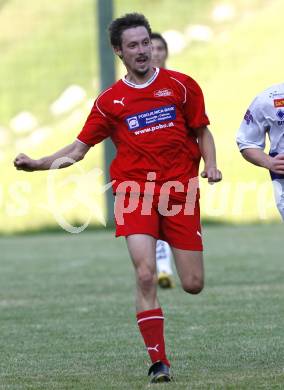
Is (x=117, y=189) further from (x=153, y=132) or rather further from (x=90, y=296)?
(x=90, y=296)

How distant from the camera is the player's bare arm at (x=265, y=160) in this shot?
6.25 meters

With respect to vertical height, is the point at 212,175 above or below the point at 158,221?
above

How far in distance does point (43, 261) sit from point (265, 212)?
701 centimetres

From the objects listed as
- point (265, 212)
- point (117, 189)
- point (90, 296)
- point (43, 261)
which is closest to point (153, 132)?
point (117, 189)

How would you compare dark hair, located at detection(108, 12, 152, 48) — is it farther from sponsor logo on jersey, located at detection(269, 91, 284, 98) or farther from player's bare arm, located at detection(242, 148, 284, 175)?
player's bare arm, located at detection(242, 148, 284, 175)

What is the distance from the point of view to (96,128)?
6484 mm

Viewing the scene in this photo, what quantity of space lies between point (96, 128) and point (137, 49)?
1.68 ft

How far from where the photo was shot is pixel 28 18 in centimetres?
2500

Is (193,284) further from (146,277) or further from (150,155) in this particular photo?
(150,155)

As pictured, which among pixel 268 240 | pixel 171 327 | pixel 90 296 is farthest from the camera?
pixel 268 240

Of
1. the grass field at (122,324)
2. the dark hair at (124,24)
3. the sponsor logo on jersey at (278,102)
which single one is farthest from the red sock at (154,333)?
the dark hair at (124,24)

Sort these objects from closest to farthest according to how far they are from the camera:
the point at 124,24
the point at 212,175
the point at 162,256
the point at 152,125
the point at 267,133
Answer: the point at 212,175
the point at 152,125
the point at 124,24
the point at 267,133
the point at 162,256

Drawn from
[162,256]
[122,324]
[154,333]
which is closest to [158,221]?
[154,333]

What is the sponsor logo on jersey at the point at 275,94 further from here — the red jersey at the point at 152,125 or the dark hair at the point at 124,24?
the dark hair at the point at 124,24
